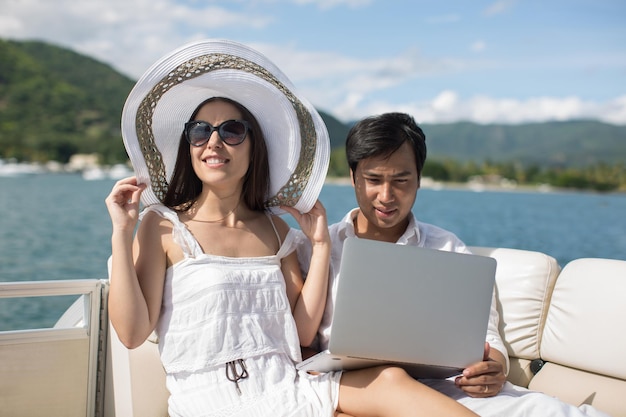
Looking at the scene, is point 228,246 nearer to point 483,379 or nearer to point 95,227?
point 483,379

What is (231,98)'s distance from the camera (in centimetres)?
235

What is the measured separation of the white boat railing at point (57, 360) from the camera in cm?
248

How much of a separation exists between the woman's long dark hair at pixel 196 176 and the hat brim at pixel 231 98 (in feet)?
0.10

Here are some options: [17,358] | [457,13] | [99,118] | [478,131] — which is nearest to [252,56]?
[17,358]

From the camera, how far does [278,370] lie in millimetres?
2184

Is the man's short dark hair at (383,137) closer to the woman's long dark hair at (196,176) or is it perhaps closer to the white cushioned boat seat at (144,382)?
the woman's long dark hair at (196,176)

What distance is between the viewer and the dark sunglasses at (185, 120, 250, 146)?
2223 millimetres

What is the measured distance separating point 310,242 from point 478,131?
144175 millimetres

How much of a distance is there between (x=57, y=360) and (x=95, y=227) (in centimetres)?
3401

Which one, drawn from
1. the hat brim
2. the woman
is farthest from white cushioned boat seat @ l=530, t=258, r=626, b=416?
the hat brim

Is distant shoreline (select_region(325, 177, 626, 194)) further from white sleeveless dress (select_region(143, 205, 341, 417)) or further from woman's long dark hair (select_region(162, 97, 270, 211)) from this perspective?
white sleeveless dress (select_region(143, 205, 341, 417))

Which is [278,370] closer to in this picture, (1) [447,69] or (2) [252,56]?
(2) [252,56]

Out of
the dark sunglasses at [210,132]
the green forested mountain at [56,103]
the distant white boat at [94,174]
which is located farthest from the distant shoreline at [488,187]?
the dark sunglasses at [210,132]

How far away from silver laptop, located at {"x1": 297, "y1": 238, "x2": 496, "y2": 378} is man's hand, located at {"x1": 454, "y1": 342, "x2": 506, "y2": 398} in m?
0.05
